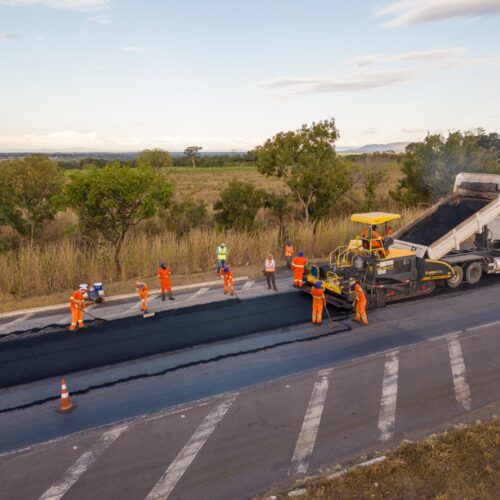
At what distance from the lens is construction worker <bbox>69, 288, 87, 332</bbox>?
10312mm

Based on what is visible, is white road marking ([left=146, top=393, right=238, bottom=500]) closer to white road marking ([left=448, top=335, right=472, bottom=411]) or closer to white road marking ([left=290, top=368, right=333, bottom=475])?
white road marking ([left=290, top=368, right=333, bottom=475])

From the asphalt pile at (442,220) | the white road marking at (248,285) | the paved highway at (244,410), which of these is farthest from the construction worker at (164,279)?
the asphalt pile at (442,220)

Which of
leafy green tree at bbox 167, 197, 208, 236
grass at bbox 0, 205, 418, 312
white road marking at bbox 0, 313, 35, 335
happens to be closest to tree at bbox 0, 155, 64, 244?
grass at bbox 0, 205, 418, 312

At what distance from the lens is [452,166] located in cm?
2211

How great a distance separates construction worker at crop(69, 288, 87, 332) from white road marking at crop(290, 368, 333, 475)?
5.63m

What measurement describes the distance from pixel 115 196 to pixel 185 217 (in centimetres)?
724

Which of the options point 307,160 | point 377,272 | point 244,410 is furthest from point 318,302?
point 307,160

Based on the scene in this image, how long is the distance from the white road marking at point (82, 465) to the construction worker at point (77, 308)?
4383mm

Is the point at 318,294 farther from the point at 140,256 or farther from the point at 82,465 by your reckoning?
the point at 140,256

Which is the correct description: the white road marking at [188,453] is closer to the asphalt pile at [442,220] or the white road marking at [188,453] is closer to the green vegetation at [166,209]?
the asphalt pile at [442,220]

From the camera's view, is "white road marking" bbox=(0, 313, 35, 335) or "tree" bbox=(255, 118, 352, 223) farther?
"tree" bbox=(255, 118, 352, 223)

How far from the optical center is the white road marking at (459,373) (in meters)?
7.22

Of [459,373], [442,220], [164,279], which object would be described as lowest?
[459,373]

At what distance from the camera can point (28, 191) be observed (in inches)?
693
